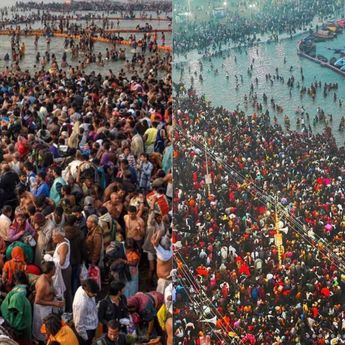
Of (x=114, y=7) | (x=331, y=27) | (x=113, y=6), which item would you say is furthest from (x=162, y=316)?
(x=113, y=6)

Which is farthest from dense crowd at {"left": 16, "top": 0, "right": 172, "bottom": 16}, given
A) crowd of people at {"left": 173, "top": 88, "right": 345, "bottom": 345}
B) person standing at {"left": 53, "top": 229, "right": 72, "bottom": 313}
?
crowd of people at {"left": 173, "top": 88, "right": 345, "bottom": 345}

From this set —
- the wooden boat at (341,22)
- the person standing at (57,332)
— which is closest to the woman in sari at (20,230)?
the person standing at (57,332)

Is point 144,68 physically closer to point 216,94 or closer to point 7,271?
point 7,271

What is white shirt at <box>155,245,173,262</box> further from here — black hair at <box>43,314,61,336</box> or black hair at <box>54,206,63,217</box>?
black hair at <box>43,314,61,336</box>

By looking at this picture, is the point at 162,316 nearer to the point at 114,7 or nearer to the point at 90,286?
the point at 90,286

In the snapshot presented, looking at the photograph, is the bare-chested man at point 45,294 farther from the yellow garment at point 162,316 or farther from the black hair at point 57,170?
the black hair at point 57,170

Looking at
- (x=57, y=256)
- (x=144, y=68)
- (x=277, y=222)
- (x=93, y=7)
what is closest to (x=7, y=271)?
(x=57, y=256)
